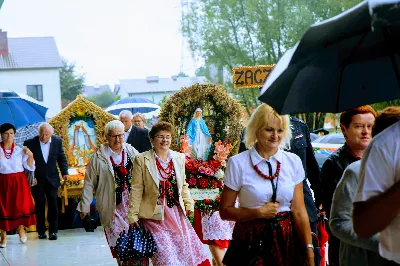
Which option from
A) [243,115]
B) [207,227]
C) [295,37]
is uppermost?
[295,37]

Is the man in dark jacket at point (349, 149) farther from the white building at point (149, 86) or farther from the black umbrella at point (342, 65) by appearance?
the white building at point (149, 86)

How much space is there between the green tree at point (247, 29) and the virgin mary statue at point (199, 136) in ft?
80.6

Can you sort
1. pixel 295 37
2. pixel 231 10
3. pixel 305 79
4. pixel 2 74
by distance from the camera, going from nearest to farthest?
pixel 305 79 → pixel 295 37 → pixel 231 10 → pixel 2 74

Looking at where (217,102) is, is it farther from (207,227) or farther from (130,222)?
(130,222)

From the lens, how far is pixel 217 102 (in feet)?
34.9

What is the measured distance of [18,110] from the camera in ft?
42.7

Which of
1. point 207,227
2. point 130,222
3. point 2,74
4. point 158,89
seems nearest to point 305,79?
point 130,222

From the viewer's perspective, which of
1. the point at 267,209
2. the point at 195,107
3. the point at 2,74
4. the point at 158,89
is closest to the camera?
the point at 267,209

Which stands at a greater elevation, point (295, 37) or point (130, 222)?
point (295, 37)

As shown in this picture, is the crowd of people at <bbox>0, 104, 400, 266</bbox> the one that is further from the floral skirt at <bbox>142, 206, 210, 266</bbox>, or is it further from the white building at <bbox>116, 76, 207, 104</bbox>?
the white building at <bbox>116, 76, 207, 104</bbox>

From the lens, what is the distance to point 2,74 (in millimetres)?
67312

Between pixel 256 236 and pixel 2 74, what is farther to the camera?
pixel 2 74

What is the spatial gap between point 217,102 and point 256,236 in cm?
604

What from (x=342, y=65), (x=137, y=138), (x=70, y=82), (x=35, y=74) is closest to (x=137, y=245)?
(x=342, y=65)
